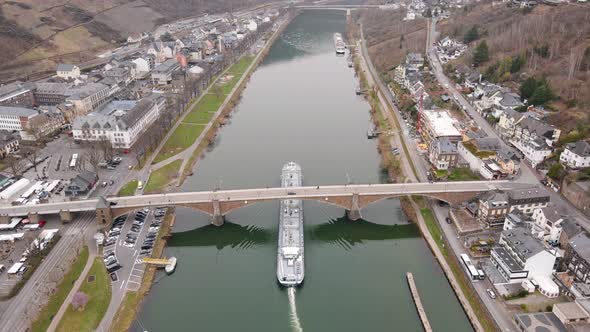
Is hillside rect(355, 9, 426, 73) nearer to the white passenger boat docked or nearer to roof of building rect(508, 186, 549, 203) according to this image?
roof of building rect(508, 186, 549, 203)

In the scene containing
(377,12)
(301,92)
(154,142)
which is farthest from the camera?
(377,12)

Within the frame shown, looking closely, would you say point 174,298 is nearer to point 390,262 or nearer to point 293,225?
point 293,225

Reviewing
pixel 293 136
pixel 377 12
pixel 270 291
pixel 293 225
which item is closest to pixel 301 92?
pixel 293 136

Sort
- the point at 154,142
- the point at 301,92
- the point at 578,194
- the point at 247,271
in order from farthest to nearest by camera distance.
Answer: the point at 301,92, the point at 154,142, the point at 578,194, the point at 247,271

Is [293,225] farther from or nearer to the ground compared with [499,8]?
nearer to the ground

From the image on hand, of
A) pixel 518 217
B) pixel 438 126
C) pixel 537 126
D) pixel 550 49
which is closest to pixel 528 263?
pixel 518 217

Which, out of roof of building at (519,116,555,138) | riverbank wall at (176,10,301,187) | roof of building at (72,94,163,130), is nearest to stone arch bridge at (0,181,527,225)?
riverbank wall at (176,10,301,187)

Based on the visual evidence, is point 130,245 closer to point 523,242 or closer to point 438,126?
point 523,242

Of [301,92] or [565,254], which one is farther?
[301,92]
